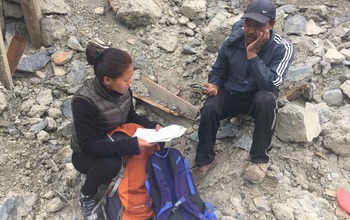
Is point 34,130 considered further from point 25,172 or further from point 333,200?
point 333,200

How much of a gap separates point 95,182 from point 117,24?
2799 millimetres

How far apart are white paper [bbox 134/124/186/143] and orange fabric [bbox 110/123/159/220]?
149mm

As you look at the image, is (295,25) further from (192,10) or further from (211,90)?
(211,90)

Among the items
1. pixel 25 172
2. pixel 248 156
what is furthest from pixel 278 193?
pixel 25 172

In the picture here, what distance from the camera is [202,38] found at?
5293 millimetres

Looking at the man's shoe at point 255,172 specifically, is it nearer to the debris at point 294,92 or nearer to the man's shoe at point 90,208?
the debris at point 294,92

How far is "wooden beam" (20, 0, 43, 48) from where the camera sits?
14.4 feet

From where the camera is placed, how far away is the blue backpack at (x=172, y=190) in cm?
290

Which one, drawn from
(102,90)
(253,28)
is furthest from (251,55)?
(102,90)

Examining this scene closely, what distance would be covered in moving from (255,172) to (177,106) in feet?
4.17

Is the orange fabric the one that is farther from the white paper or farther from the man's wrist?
the man's wrist

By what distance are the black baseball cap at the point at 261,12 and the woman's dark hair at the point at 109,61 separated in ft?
3.90

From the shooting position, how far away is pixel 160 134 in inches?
118

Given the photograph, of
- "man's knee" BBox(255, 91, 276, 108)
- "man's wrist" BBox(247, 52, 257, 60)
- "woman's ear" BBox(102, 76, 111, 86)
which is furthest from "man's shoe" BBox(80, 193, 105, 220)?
"man's wrist" BBox(247, 52, 257, 60)
